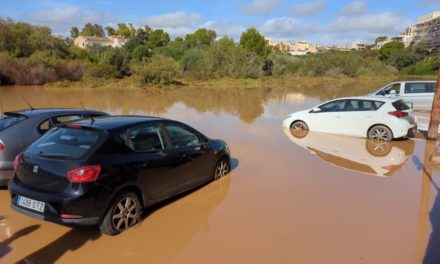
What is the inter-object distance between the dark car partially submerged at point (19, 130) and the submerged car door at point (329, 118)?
8.72 metres

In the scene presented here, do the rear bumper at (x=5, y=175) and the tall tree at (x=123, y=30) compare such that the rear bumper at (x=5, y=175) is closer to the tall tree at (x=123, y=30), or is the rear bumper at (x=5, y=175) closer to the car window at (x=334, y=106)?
the car window at (x=334, y=106)

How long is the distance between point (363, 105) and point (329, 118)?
1197 millimetres

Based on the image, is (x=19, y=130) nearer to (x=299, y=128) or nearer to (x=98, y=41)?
(x=299, y=128)

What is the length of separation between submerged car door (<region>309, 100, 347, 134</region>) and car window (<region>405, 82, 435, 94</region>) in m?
6.15

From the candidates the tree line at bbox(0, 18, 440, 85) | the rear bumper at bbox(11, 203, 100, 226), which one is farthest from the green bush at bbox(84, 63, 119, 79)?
the rear bumper at bbox(11, 203, 100, 226)

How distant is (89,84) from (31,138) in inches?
1357

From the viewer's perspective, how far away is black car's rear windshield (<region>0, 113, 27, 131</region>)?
6289 millimetres

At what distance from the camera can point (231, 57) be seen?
49.5m

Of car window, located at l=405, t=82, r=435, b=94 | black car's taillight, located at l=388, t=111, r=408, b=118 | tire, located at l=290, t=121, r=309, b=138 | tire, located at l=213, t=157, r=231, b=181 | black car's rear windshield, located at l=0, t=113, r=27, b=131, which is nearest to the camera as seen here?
black car's rear windshield, located at l=0, t=113, r=27, b=131

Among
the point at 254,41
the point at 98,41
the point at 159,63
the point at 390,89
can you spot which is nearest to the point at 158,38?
the point at 98,41

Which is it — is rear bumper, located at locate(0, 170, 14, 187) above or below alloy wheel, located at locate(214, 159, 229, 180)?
above

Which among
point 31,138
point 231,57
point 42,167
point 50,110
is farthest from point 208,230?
point 231,57

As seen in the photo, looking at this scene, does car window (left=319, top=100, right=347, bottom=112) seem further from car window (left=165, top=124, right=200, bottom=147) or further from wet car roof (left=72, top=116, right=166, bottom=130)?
wet car roof (left=72, top=116, right=166, bottom=130)

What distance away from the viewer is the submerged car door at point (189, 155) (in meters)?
5.91
